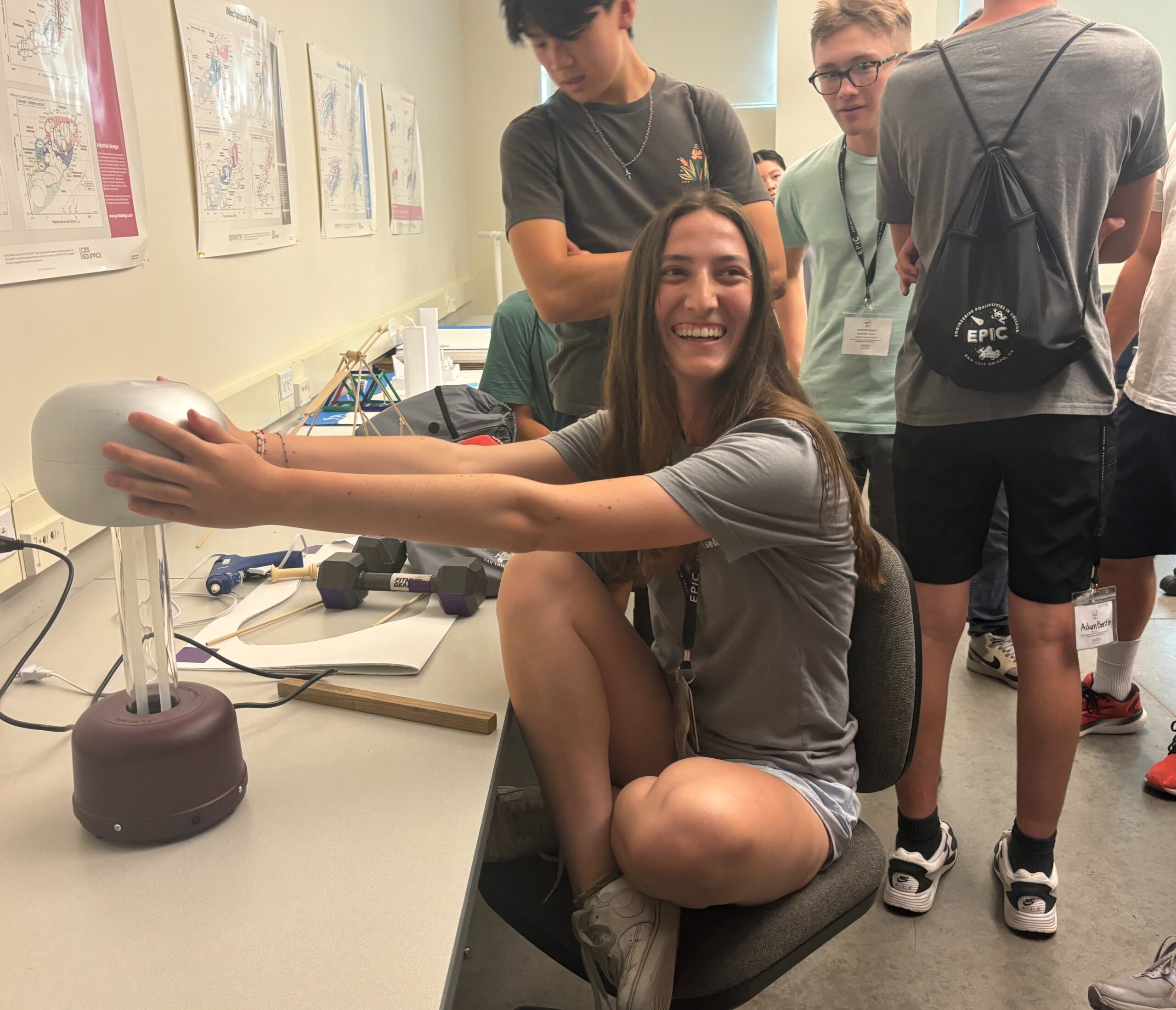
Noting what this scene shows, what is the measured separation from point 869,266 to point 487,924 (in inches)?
62.0

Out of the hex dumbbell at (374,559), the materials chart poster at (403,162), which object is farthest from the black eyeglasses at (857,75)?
the materials chart poster at (403,162)

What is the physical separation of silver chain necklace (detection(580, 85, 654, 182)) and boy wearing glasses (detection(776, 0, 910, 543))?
642 mm

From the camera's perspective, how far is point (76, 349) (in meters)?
1.61

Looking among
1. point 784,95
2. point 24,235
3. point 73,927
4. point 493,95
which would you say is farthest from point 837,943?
point 493,95

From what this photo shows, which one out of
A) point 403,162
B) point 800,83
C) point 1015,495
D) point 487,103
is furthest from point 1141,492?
point 487,103

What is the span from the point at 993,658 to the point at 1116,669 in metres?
0.39

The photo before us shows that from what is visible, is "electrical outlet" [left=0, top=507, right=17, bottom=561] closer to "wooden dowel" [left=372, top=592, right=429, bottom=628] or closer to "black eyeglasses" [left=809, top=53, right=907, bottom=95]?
"wooden dowel" [left=372, top=592, right=429, bottom=628]

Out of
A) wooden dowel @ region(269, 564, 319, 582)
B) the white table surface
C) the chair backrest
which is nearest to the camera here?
the white table surface

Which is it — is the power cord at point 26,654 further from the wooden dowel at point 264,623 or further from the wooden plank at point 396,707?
the wooden plank at point 396,707

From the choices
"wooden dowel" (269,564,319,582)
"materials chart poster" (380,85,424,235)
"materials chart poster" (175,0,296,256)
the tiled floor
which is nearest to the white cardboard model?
"wooden dowel" (269,564,319,582)

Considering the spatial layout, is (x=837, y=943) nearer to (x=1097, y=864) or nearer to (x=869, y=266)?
(x=1097, y=864)

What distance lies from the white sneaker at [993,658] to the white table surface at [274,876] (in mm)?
1962

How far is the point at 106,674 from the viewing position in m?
1.20

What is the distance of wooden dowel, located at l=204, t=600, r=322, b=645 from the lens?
4.25ft
